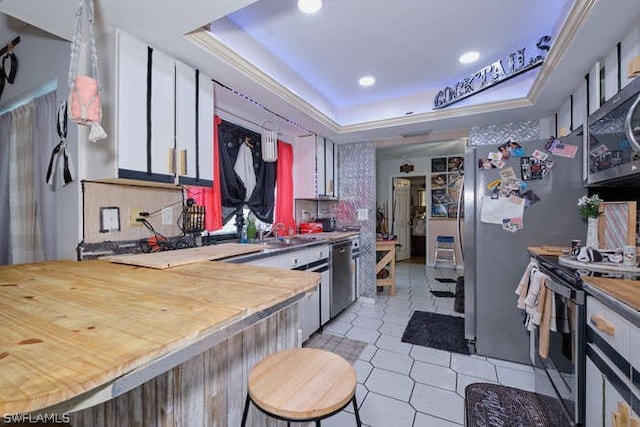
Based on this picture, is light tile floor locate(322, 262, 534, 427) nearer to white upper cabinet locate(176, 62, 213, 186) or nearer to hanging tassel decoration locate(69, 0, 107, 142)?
white upper cabinet locate(176, 62, 213, 186)

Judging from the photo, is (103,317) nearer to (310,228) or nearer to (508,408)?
(508,408)

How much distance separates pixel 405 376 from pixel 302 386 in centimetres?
146

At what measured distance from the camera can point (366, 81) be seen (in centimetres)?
289

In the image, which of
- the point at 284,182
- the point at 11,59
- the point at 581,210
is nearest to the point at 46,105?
the point at 11,59

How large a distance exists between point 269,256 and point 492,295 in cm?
185

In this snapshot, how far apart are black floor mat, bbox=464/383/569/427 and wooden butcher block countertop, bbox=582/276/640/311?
2.74ft

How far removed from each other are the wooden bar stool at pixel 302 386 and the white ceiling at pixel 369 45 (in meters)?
1.59

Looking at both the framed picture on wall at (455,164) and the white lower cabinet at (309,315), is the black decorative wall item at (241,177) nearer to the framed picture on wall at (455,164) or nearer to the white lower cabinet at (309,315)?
the white lower cabinet at (309,315)

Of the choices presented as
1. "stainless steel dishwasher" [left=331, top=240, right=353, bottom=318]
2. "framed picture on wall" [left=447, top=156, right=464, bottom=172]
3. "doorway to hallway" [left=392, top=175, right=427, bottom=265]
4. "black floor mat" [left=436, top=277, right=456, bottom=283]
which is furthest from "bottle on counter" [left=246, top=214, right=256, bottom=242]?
"framed picture on wall" [left=447, top=156, right=464, bottom=172]

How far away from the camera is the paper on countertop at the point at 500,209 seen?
2246 mm

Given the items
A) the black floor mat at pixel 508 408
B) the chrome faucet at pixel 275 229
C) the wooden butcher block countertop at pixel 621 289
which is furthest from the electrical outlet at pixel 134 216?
the wooden butcher block countertop at pixel 621 289

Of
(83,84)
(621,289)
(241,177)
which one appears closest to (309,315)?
(241,177)

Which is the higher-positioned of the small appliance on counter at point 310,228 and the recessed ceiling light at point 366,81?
the recessed ceiling light at point 366,81

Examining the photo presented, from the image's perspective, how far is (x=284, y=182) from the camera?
11.5ft
